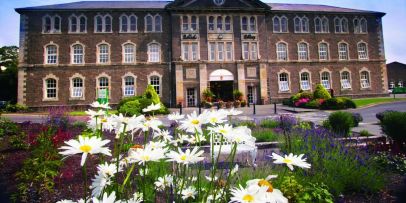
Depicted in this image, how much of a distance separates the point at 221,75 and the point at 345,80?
1758cm

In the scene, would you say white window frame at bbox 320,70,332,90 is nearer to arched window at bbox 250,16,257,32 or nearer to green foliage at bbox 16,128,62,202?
arched window at bbox 250,16,257,32

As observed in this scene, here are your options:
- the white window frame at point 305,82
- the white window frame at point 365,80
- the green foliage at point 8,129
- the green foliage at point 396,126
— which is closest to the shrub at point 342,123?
the green foliage at point 396,126

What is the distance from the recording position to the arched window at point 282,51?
1356 inches

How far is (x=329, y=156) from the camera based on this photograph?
18.1ft

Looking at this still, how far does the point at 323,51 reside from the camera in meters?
36.1

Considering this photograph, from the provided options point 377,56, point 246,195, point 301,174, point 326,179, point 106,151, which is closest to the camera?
point 106,151

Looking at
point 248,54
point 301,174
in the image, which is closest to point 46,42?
point 248,54

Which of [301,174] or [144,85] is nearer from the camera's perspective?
[301,174]

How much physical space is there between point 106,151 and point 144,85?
102 ft

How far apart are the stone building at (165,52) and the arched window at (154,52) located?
0.12 metres

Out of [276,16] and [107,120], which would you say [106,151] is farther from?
[276,16]

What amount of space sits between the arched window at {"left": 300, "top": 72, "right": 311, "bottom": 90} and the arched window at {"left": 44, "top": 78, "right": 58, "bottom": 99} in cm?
2999

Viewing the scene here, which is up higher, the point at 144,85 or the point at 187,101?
the point at 144,85

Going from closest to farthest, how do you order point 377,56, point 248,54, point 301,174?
1. point 301,174
2. point 248,54
3. point 377,56
